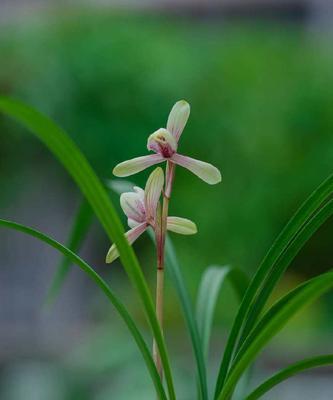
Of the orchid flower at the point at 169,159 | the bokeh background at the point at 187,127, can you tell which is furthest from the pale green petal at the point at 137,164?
the bokeh background at the point at 187,127

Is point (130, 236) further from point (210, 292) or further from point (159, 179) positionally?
point (210, 292)

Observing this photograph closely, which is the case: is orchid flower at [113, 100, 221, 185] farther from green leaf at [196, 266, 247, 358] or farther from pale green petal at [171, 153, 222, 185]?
green leaf at [196, 266, 247, 358]

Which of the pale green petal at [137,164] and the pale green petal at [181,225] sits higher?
the pale green petal at [137,164]

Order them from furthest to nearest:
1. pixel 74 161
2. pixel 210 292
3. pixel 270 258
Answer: pixel 210 292, pixel 270 258, pixel 74 161

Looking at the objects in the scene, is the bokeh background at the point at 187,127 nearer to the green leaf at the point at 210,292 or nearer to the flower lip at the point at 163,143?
the green leaf at the point at 210,292

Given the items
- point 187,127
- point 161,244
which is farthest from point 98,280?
point 187,127

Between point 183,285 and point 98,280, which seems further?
point 183,285

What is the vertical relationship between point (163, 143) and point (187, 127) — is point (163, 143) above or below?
below
